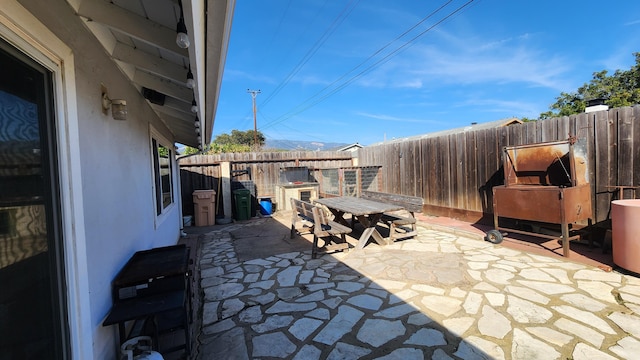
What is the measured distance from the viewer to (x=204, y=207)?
8367 mm

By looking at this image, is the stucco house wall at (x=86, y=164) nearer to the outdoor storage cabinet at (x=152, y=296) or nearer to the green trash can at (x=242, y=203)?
the outdoor storage cabinet at (x=152, y=296)

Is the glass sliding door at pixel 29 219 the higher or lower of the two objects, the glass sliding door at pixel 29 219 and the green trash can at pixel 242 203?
the higher

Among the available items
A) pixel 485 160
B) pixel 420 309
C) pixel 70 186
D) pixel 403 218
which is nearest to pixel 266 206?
pixel 403 218

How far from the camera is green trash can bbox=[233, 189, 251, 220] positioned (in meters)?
8.93

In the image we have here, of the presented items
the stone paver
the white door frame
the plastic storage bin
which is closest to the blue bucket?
the plastic storage bin

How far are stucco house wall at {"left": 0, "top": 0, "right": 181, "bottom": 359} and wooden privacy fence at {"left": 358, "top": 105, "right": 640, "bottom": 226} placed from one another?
21.6 feet

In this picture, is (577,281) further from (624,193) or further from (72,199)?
(72,199)

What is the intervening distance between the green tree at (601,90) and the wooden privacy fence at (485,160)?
13.0 metres

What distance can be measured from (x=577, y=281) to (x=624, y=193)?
6.92ft

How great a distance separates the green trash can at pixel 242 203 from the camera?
8.93m

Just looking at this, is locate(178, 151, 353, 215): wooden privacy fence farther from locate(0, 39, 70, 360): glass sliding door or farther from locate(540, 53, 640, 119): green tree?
locate(540, 53, 640, 119): green tree

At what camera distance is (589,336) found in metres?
2.37

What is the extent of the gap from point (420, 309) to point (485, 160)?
468 cm

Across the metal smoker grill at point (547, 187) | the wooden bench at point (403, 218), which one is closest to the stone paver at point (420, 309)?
the metal smoker grill at point (547, 187)
